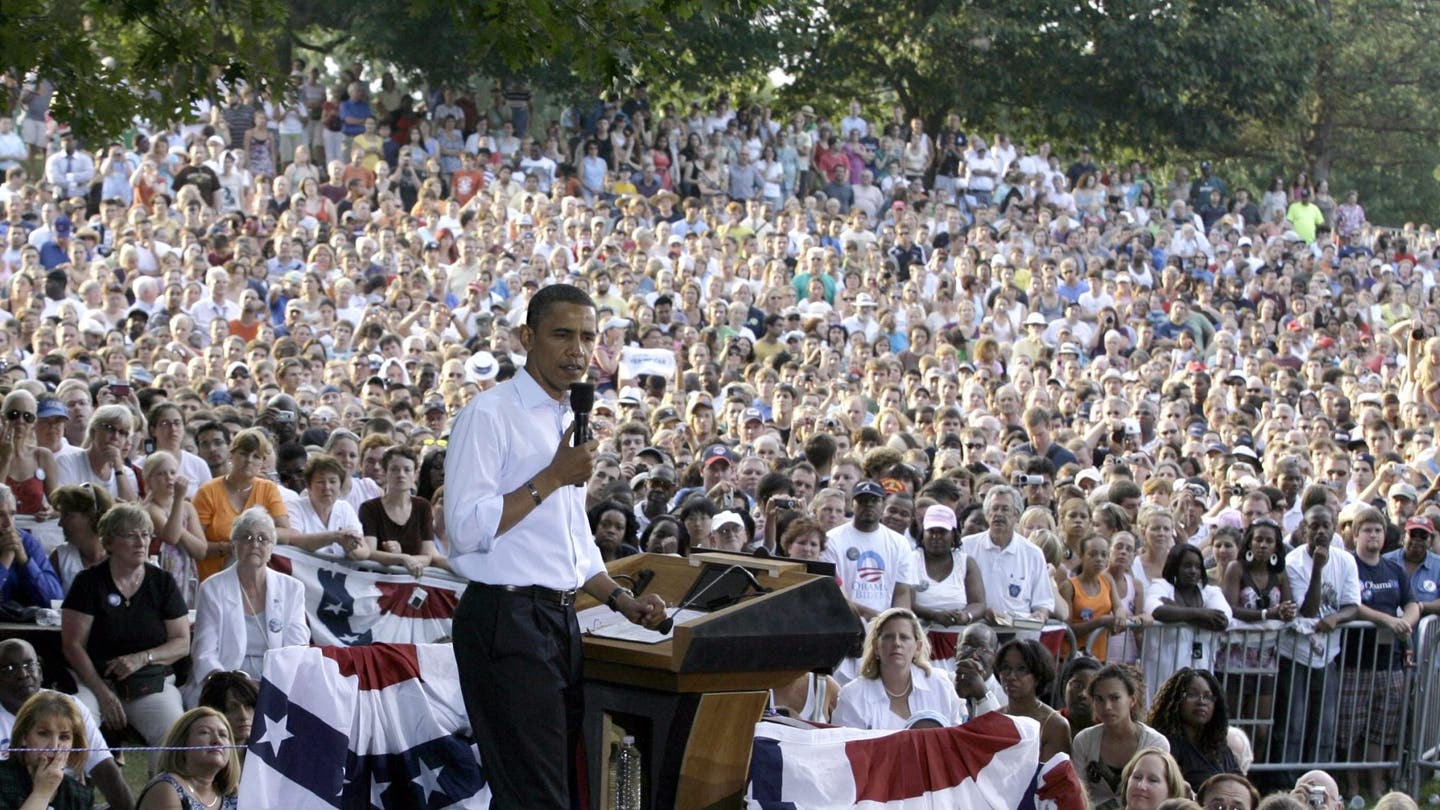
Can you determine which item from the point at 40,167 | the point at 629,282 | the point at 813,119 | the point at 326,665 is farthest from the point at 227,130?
the point at 326,665

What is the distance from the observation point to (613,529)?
10.1m

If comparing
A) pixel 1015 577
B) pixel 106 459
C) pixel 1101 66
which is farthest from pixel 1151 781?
pixel 1101 66

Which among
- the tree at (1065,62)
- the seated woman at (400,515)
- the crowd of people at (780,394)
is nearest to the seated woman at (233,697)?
the crowd of people at (780,394)

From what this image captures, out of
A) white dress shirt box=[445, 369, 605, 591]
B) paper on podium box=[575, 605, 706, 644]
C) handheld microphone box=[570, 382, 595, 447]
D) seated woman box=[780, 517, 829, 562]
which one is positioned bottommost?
seated woman box=[780, 517, 829, 562]

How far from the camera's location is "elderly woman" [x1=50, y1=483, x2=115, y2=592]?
910 cm

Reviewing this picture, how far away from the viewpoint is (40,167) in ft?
78.1

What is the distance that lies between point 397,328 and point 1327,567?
29.9 ft

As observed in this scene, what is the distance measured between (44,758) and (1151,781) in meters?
3.97

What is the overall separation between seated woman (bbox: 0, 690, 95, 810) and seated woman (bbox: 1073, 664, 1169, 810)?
3.97m

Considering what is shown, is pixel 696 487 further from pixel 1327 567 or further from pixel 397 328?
pixel 397 328

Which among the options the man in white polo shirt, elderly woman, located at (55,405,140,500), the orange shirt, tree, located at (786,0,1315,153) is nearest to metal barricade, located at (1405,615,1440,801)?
the man in white polo shirt

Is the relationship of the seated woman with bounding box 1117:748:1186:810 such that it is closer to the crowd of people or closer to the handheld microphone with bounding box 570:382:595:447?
the crowd of people

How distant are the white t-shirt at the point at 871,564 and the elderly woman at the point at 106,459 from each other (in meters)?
3.55

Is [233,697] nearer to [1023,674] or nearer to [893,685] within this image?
[893,685]
